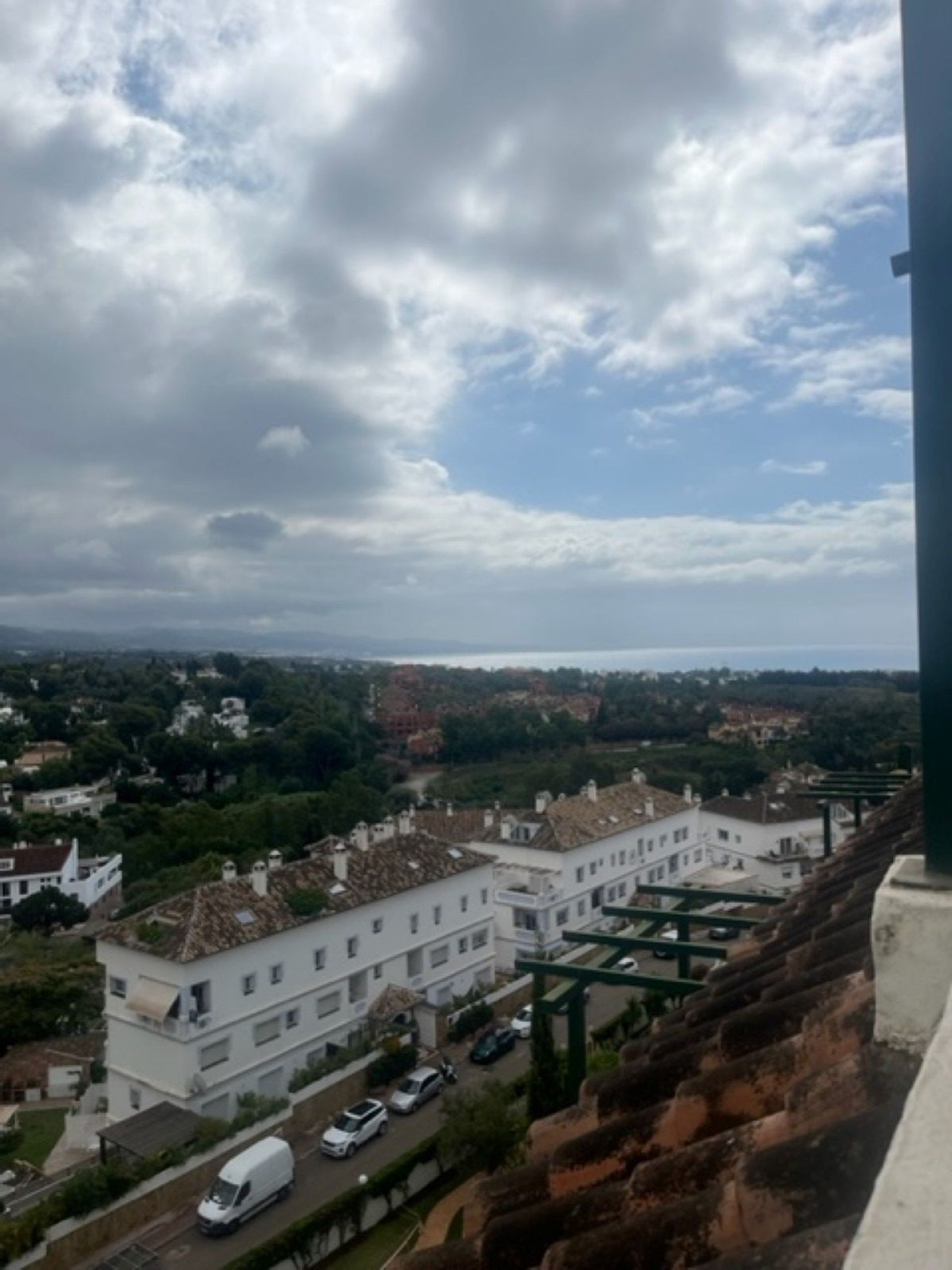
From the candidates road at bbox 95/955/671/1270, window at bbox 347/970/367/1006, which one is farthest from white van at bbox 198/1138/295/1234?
window at bbox 347/970/367/1006

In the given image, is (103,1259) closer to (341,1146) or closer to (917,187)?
→ (341,1146)

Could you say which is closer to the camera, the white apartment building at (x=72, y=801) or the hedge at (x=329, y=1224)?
the hedge at (x=329, y=1224)

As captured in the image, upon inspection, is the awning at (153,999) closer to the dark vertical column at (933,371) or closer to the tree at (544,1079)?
the tree at (544,1079)

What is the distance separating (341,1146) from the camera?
1739cm

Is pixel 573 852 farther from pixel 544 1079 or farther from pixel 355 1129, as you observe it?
pixel 544 1079

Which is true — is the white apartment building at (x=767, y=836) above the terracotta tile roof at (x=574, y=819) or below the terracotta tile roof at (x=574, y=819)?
below

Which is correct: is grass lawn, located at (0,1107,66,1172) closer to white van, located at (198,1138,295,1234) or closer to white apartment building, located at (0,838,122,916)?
white van, located at (198,1138,295,1234)

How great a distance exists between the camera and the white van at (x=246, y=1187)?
1505 cm

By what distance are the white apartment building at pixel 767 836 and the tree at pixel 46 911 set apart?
28.0 m

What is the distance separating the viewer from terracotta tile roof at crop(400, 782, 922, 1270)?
1.65 metres

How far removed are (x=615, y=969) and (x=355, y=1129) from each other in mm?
14553

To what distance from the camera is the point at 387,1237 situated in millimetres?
15258

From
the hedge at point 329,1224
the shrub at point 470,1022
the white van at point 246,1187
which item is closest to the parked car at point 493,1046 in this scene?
the shrub at point 470,1022

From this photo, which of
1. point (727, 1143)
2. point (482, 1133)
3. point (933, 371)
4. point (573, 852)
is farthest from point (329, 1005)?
point (933, 371)
